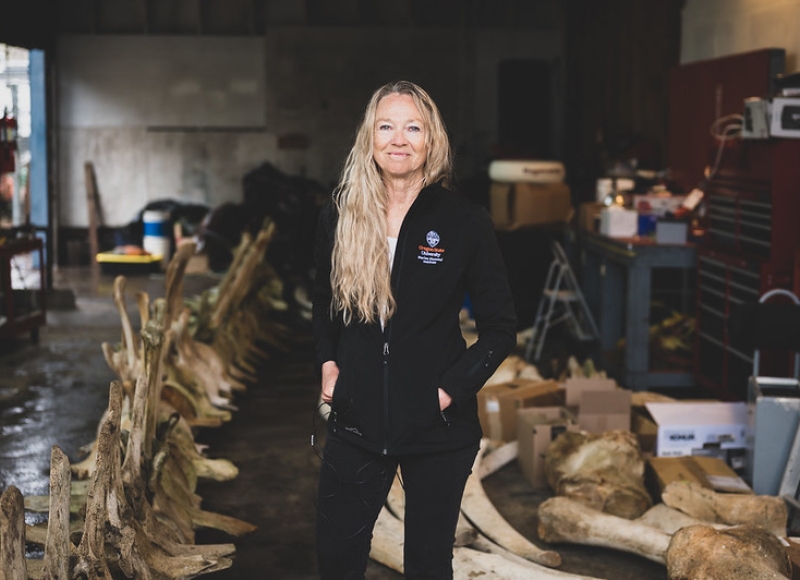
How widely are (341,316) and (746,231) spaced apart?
4093 millimetres

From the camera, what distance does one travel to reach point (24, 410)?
287 inches

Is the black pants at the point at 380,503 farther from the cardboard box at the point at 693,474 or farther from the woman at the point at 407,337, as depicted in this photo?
the cardboard box at the point at 693,474

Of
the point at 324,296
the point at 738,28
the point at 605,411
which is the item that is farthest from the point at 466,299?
the point at 324,296

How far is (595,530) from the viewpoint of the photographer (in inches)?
181

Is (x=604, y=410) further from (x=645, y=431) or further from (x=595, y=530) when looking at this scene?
(x=595, y=530)

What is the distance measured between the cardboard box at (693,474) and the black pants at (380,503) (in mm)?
2205

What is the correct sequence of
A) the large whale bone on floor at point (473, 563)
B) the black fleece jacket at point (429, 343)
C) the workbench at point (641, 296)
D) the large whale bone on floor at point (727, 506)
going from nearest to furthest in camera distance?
1. the black fleece jacket at point (429, 343)
2. the large whale bone on floor at point (473, 563)
3. the large whale bone on floor at point (727, 506)
4. the workbench at point (641, 296)

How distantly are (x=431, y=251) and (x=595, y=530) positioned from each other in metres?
2.08

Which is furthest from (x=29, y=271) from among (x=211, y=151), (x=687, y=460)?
(x=687, y=460)

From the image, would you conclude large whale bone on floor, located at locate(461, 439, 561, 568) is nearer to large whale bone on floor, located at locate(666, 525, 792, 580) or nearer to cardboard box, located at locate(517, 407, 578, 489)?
cardboard box, located at locate(517, 407, 578, 489)

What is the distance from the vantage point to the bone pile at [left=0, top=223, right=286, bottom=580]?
3.16m

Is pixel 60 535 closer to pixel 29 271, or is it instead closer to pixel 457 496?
pixel 457 496

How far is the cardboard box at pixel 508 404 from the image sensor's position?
6.22 metres

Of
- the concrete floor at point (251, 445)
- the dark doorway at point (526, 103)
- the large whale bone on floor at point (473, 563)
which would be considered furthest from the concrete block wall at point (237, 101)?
the large whale bone on floor at point (473, 563)
